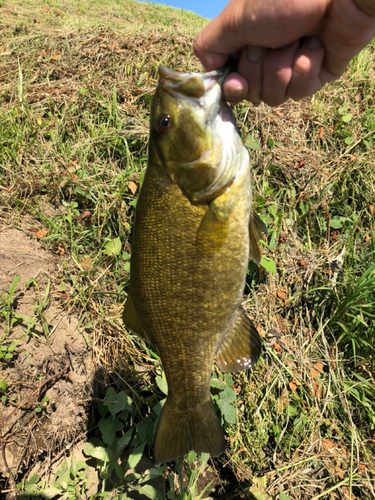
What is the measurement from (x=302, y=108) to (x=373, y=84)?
4.17 ft

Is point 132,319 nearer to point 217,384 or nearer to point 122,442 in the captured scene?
point 122,442

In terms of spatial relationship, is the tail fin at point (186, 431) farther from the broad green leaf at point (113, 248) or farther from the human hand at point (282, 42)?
the broad green leaf at point (113, 248)

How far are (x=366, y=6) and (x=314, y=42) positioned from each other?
0.27 meters

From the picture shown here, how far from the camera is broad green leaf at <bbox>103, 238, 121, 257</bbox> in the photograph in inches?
136

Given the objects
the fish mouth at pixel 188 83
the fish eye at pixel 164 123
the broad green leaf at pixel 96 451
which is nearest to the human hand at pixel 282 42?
the fish mouth at pixel 188 83

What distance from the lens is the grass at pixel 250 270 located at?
298 centimetres

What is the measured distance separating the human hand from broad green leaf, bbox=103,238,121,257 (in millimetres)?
1898

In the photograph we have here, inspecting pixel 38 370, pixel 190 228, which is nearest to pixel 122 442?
pixel 38 370

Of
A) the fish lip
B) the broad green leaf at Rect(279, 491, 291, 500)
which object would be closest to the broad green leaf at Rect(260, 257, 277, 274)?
the broad green leaf at Rect(279, 491, 291, 500)

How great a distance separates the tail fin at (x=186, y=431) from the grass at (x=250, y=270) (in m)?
0.83

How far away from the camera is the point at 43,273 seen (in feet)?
10.4

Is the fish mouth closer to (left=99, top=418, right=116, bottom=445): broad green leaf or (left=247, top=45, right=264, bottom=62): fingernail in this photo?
(left=247, top=45, right=264, bottom=62): fingernail

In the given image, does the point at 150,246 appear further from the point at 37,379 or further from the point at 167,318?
the point at 37,379

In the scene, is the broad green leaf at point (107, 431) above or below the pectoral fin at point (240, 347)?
below
